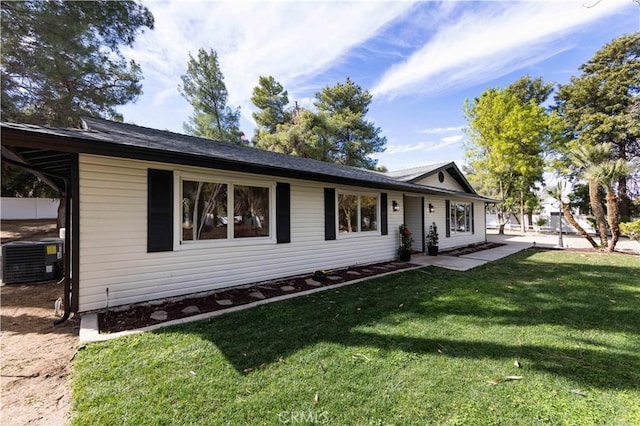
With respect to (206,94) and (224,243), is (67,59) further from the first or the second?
(206,94)

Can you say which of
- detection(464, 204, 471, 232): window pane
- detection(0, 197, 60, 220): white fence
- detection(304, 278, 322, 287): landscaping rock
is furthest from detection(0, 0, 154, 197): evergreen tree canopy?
detection(464, 204, 471, 232): window pane

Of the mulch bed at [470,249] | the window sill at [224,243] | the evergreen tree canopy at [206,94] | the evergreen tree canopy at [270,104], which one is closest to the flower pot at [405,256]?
the mulch bed at [470,249]

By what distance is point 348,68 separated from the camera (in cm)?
1228

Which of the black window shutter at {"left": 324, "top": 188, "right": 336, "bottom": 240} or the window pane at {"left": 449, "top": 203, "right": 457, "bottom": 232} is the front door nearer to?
the window pane at {"left": 449, "top": 203, "right": 457, "bottom": 232}

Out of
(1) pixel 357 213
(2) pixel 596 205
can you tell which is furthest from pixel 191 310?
(2) pixel 596 205

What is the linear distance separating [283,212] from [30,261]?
18.1 feet

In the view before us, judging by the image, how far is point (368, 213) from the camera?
8.17 metres

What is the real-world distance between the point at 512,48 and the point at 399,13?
5569 mm

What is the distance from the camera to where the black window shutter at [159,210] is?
4.41 m

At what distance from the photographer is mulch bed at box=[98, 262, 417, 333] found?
12.3 ft

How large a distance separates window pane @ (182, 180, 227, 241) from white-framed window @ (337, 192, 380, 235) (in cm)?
315

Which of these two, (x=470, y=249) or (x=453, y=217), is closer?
(x=470, y=249)

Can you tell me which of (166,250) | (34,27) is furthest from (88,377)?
(34,27)

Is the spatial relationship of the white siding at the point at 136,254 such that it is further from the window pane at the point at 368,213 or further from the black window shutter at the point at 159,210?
the window pane at the point at 368,213
